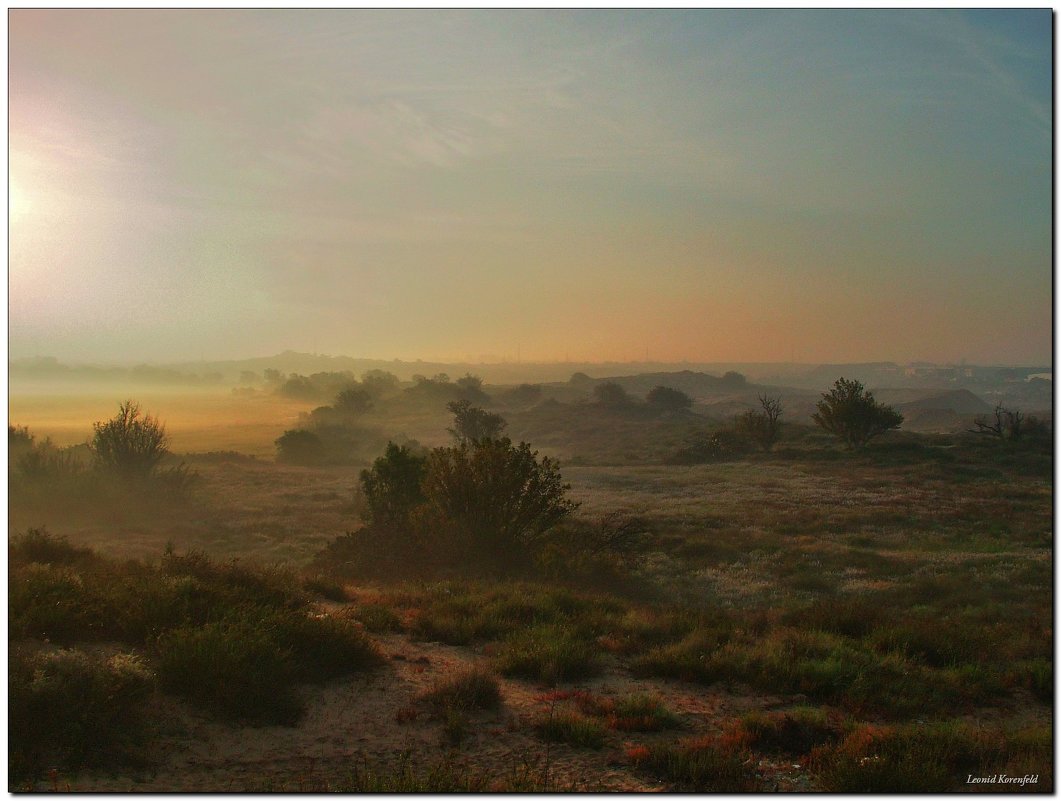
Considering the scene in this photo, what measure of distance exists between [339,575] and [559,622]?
333 inches

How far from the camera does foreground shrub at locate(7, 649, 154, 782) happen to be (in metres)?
6.15

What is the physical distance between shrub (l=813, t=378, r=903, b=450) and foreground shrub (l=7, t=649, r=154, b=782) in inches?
1567

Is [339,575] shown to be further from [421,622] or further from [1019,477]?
[1019,477]

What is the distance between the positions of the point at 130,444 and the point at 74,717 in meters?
21.6

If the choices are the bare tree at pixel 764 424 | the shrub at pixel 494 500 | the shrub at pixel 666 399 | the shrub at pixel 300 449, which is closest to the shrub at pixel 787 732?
the shrub at pixel 494 500

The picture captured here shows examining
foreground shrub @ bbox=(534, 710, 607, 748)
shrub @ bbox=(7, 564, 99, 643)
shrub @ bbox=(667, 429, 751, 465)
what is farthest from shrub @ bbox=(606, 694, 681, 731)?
shrub @ bbox=(667, 429, 751, 465)

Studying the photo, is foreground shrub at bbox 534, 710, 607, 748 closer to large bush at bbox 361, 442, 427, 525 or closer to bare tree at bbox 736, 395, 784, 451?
large bush at bbox 361, 442, 427, 525

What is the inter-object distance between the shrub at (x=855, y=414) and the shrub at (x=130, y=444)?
34.8 m

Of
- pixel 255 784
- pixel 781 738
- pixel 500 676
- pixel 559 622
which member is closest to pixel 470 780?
pixel 255 784

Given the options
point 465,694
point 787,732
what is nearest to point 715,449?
point 787,732

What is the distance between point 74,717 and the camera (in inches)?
249

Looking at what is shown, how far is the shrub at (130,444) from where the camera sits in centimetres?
2322

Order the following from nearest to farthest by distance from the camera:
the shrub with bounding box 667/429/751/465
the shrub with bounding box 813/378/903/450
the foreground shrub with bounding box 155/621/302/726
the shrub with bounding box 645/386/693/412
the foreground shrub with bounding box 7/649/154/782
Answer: the foreground shrub with bounding box 7/649/154/782 < the foreground shrub with bounding box 155/621/302/726 < the shrub with bounding box 813/378/903/450 < the shrub with bounding box 667/429/751/465 < the shrub with bounding box 645/386/693/412

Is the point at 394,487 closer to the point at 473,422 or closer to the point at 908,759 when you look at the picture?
the point at 908,759
